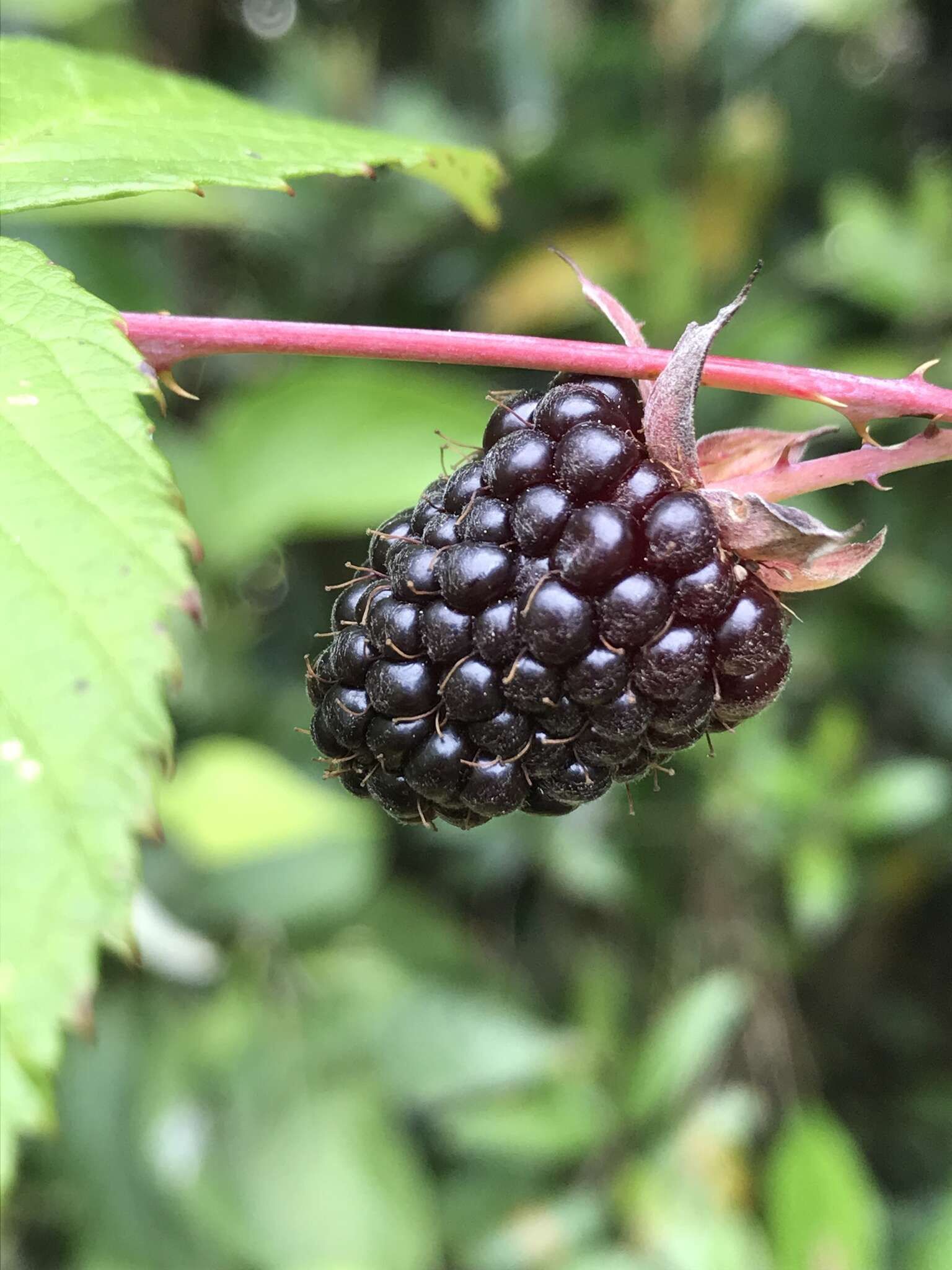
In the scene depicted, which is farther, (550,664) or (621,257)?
(621,257)

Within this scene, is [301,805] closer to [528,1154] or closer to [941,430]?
[528,1154]

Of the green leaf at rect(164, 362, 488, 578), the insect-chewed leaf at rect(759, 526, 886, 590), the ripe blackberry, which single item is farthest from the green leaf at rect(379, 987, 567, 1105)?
the insect-chewed leaf at rect(759, 526, 886, 590)

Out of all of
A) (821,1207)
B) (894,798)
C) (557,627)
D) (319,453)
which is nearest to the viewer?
(557,627)

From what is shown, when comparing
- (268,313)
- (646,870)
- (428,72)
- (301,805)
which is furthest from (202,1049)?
(428,72)

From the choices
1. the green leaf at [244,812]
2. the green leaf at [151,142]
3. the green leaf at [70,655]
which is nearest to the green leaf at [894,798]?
the green leaf at [244,812]

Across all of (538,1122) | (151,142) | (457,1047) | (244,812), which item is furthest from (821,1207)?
(151,142)

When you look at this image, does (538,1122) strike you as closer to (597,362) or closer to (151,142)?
(597,362)
